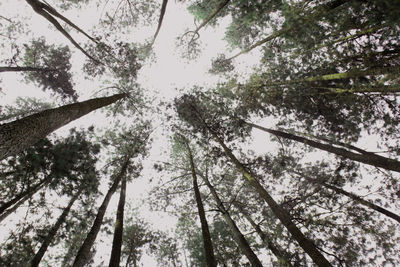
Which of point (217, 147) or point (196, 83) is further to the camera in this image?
point (196, 83)

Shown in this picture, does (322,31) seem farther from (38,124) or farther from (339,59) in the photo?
(38,124)

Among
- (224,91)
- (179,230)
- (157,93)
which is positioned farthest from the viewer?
(179,230)

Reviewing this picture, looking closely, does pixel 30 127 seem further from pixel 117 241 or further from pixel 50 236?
pixel 50 236

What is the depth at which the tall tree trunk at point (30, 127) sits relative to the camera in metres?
3.26

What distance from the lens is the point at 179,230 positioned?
733 inches

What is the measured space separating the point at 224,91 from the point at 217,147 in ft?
10.6

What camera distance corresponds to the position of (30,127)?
12.2 feet

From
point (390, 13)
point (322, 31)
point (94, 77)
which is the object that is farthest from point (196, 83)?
point (390, 13)

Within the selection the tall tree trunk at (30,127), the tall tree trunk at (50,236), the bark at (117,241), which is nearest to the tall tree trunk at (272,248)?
the bark at (117,241)

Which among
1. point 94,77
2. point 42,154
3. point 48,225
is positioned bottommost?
point 48,225

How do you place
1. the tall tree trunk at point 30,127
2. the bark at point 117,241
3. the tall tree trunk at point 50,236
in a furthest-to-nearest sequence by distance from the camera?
1. the tall tree trunk at point 50,236
2. the bark at point 117,241
3. the tall tree trunk at point 30,127

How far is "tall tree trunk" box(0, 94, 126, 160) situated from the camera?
3.26 meters

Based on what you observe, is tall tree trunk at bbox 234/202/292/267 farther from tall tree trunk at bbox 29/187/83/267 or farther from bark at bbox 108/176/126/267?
tall tree trunk at bbox 29/187/83/267

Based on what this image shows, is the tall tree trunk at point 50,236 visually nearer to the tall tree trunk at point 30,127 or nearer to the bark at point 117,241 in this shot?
the bark at point 117,241
